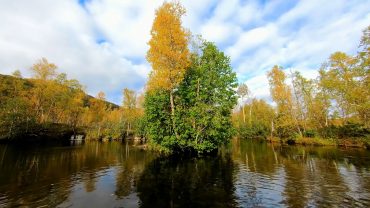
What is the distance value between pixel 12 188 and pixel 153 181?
8.75 meters

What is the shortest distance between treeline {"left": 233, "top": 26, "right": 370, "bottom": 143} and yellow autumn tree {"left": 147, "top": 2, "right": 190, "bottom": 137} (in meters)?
28.4

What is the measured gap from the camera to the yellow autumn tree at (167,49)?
2509 centimetres

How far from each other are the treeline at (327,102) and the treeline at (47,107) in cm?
4148

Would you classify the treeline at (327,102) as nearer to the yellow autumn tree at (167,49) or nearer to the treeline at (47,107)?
the yellow autumn tree at (167,49)

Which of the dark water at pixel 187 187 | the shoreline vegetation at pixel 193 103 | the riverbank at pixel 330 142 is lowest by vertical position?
the dark water at pixel 187 187

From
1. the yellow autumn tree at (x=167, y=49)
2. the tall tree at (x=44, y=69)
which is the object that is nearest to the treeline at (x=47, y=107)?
the tall tree at (x=44, y=69)

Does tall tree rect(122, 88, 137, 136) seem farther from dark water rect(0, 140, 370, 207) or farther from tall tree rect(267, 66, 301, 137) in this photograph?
dark water rect(0, 140, 370, 207)

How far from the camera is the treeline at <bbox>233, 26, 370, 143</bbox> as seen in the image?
115 feet

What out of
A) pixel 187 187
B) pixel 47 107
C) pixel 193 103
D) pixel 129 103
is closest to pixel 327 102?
pixel 193 103

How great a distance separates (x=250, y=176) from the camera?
16.8 m

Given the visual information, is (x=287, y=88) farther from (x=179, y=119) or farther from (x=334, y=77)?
(x=179, y=119)

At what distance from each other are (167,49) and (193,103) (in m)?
7.86

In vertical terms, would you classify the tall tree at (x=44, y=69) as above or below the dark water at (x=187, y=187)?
above

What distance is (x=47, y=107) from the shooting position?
66500mm
